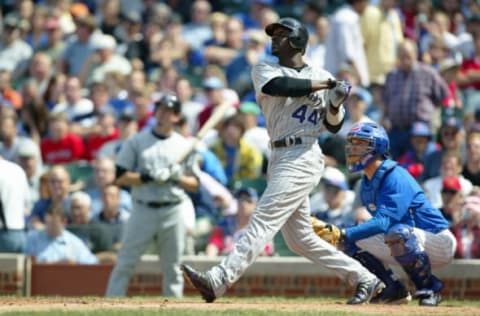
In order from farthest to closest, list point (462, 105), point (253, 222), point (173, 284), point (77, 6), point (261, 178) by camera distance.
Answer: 1. point (77, 6)
2. point (462, 105)
3. point (261, 178)
4. point (173, 284)
5. point (253, 222)

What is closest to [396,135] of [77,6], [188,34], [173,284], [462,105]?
[462,105]

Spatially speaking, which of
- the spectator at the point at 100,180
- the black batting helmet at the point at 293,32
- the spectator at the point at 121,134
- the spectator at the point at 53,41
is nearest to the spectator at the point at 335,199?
the spectator at the point at 100,180

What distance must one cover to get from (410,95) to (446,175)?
2130 millimetres

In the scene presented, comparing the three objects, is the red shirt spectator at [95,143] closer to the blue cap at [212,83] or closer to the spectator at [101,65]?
the blue cap at [212,83]

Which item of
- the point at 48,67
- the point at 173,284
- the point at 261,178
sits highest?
the point at 48,67

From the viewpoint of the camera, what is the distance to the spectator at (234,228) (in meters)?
14.1

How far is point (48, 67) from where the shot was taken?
19.7 m

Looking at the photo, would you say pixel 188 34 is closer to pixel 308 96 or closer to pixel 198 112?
pixel 198 112

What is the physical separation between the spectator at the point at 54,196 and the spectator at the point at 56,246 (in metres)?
0.76

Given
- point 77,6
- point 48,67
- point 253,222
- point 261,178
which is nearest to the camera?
point 253,222

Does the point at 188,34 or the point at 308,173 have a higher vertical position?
the point at 188,34

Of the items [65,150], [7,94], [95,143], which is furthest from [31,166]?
[7,94]

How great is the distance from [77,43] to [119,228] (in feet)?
19.9

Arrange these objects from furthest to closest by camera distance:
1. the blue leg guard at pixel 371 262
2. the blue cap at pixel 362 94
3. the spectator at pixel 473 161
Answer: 1. the blue cap at pixel 362 94
2. the spectator at pixel 473 161
3. the blue leg guard at pixel 371 262
